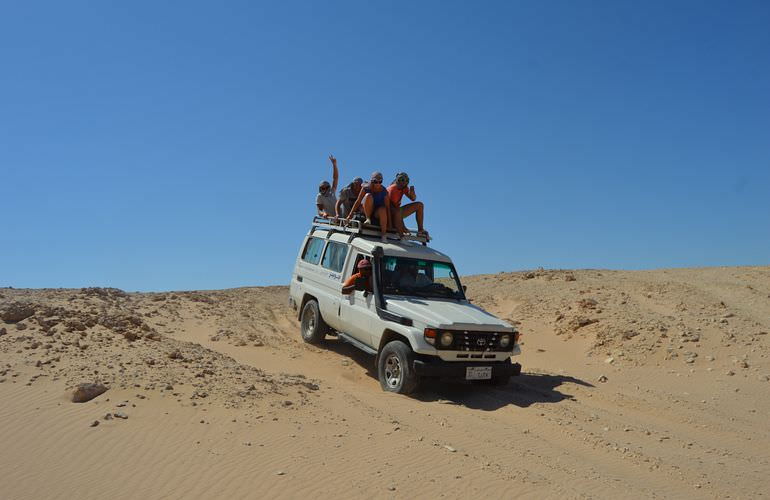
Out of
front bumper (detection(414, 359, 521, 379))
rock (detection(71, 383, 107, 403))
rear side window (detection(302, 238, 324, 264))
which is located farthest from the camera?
rear side window (detection(302, 238, 324, 264))

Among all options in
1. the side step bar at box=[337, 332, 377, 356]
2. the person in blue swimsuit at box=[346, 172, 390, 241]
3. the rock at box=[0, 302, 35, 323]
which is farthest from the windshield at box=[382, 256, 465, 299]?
the rock at box=[0, 302, 35, 323]

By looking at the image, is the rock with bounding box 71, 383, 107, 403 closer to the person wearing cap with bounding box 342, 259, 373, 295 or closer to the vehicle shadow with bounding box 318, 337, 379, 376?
the person wearing cap with bounding box 342, 259, 373, 295

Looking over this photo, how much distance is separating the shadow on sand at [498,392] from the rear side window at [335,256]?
5.94 ft

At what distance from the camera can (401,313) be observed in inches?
315

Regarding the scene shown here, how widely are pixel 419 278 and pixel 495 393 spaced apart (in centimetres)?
210

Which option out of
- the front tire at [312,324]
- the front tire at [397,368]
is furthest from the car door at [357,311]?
the front tire at [312,324]

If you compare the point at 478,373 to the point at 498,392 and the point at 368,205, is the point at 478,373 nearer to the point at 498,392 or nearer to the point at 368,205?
the point at 498,392

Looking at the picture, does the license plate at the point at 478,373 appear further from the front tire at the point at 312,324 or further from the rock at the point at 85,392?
the rock at the point at 85,392

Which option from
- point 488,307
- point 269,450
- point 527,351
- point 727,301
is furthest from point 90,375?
point 727,301

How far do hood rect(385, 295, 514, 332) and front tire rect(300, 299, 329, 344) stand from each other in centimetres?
235

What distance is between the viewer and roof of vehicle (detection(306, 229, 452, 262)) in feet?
29.6

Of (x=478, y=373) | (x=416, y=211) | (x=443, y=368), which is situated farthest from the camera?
(x=416, y=211)

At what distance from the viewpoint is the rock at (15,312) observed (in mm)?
8539

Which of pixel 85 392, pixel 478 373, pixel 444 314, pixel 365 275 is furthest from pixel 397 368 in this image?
pixel 85 392
